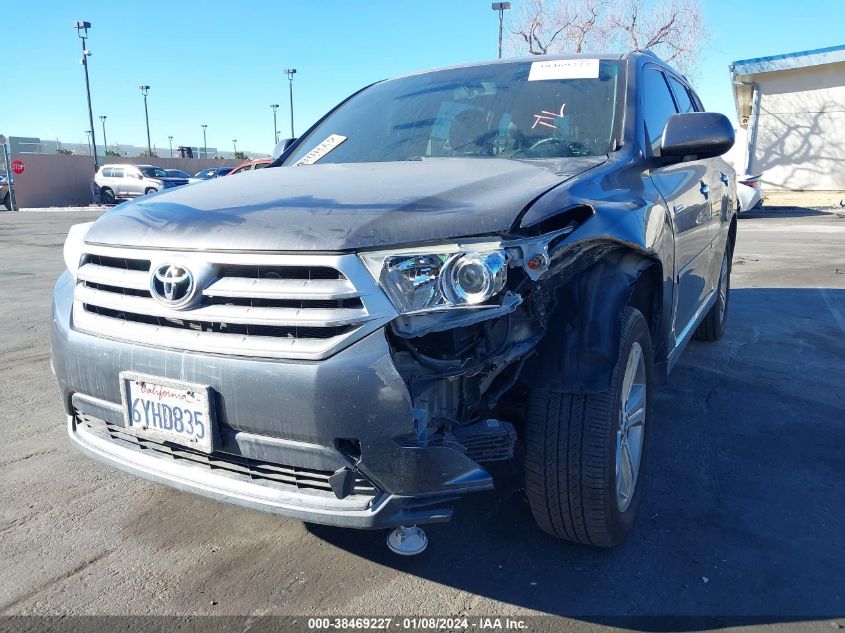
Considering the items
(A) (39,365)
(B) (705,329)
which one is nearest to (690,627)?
(B) (705,329)

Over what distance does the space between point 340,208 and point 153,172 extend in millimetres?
32774

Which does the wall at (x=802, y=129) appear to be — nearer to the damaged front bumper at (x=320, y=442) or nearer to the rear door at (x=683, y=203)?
the rear door at (x=683, y=203)

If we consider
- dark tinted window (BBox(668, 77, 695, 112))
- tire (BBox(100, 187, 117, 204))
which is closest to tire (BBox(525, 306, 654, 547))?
dark tinted window (BBox(668, 77, 695, 112))

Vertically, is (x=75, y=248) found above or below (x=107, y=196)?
above

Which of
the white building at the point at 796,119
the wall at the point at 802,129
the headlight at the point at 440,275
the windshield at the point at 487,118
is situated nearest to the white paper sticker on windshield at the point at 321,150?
the windshield at the point at 487,118

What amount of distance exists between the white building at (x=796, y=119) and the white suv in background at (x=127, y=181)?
75.8 feet

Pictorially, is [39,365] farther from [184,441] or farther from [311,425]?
[311,425]

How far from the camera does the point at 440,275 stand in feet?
6.62

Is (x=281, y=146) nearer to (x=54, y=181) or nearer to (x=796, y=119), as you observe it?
(x=796, y=119)

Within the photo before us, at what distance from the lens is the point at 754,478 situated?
323 centimetres

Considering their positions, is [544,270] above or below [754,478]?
above

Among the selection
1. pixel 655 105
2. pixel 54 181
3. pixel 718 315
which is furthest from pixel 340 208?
pixel 54 181

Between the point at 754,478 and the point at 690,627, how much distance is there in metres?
1.26

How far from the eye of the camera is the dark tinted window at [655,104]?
3361 millimetres
